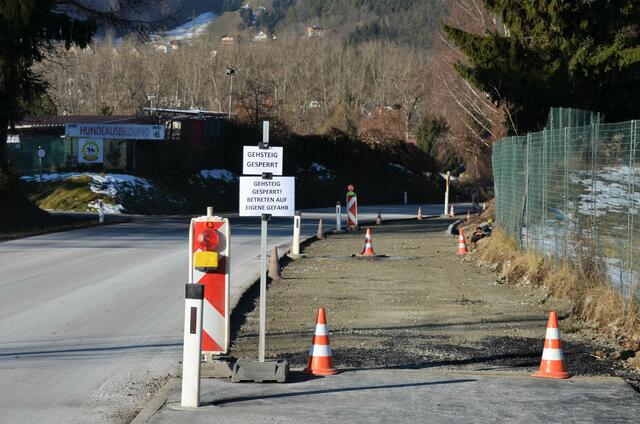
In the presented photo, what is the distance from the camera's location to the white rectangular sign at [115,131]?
54500 millimetres

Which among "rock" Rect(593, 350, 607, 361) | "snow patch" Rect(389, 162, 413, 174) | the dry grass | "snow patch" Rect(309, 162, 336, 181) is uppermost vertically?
"snow patch" Rect(389, 162, 413, 174)

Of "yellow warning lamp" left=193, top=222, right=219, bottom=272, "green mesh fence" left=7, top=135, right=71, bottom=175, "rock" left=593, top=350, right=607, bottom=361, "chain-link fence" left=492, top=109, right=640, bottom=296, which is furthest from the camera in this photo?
"green mesh fence" left=7, top=135, right=71, bottom=175

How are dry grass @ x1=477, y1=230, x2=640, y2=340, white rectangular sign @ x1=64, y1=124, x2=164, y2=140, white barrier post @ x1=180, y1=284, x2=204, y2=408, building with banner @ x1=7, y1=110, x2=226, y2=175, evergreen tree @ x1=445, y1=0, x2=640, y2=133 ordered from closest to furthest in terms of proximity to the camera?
white barrier post @ x1=180, y1=284, x2=204, y2=408, dry grass @ x1=477, y1=230, x2=640, y2=340, evergreen tree @ x1=445, y1=0, x2=640, y2=133, white rectangular sign @ x1=64, y1=124, x2=164, y2=140, building with banner @ x1=7, y1=110, x2=226, y2=175

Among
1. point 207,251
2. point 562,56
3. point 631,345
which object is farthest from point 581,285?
point 562,56

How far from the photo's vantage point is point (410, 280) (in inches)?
769

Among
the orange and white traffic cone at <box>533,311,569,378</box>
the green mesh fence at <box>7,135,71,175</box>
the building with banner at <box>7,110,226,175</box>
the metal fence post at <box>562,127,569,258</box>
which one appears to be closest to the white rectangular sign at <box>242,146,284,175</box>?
the orange and white traffic cone at <box>533,311,569,378</box>

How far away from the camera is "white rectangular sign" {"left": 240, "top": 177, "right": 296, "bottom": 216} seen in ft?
33.8

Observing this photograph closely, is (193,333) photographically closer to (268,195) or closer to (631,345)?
(268,195)

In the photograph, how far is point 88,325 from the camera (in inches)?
527

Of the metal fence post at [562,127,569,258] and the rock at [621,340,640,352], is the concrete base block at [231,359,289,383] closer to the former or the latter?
the rock at [621,340,640,352]

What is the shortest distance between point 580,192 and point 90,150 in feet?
141

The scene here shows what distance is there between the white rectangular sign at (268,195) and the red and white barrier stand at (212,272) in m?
0.32

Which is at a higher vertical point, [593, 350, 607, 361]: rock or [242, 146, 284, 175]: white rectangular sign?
[242, 146, 284, 175]: white rectangular sign

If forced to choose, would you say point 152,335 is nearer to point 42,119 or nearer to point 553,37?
point 553,37
